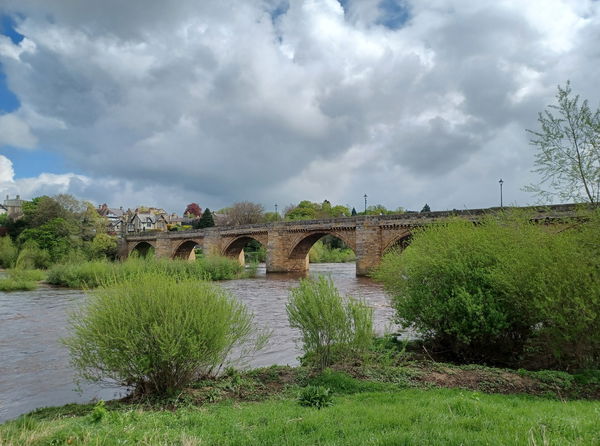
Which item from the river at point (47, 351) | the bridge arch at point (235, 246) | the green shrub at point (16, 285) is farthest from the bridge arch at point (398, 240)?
the green shrub at point (16, 285)

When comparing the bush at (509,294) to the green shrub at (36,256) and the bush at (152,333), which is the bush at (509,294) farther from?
the green shrub at (36,256)

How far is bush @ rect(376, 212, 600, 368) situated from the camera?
25.2ft

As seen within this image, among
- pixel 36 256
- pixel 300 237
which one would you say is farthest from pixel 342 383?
pixel 36 256

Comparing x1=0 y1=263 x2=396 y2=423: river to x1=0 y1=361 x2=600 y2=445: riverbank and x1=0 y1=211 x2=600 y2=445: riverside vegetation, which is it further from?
x1=0 y1=361 x2=600 y2=445: riverbank

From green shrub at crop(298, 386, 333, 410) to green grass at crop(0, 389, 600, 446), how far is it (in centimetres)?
12

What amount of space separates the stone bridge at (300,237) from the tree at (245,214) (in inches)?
922

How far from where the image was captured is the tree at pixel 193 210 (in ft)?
493

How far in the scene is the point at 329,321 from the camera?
796 cm

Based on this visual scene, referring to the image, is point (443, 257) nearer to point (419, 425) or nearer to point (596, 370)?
point (596, 370)

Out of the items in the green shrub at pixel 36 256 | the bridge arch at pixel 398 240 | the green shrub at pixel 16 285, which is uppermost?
the bridge arch at pixel 398 240

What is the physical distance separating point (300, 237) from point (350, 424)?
39.7 metres

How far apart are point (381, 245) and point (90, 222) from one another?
4650cm

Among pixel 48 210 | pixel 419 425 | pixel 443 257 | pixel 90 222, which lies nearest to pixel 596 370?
pixel 443 257

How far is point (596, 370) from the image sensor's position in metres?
7.82
